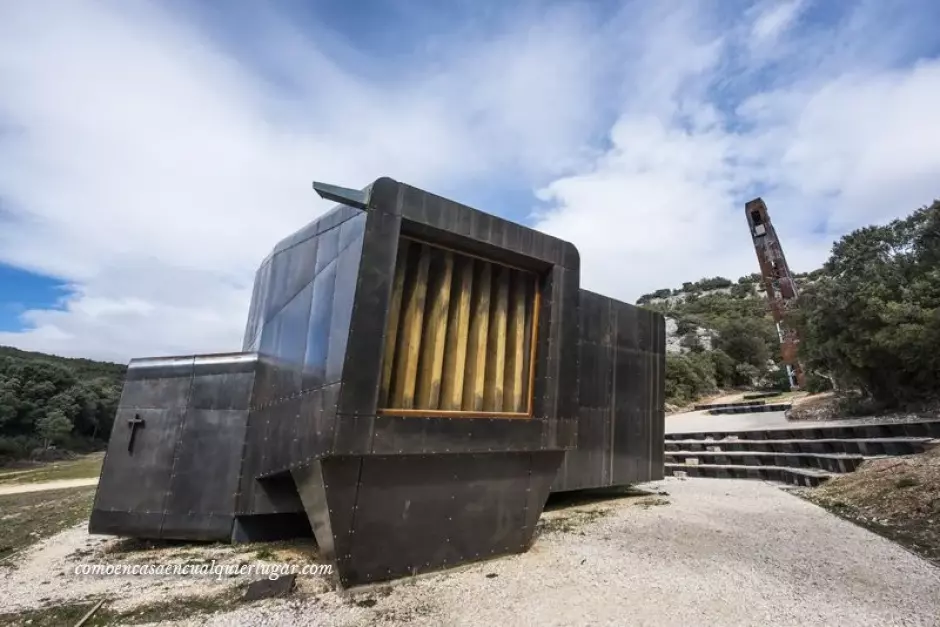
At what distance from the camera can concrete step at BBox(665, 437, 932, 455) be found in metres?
9.73

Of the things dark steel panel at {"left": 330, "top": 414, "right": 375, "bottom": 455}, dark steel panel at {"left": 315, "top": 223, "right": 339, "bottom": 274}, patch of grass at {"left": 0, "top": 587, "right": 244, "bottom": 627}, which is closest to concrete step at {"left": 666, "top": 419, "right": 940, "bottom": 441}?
dark steel panel at {"left": 330, "top": 414, "right": 375, "bottom": 455}

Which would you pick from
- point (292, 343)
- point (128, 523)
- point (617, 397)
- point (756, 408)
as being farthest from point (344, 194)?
point (756, 408)

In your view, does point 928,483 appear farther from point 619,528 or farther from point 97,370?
point 97,370

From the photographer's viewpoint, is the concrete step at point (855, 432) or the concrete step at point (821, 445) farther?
the concrete step at point (855, 432)

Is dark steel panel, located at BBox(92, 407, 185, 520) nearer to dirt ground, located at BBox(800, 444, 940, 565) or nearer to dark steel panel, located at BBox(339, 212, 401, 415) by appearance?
dark steel panel, located at BBox(339, 212, 401, 415)

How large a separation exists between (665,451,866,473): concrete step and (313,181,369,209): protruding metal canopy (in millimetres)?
12166

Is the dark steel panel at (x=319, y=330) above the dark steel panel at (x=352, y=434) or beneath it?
above

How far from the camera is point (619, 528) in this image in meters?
7.28

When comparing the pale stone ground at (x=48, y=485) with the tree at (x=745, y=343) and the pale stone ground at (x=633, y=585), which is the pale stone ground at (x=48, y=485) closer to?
the pale stone ground at (x=633, y=585)

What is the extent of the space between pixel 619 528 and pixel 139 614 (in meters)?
6.63

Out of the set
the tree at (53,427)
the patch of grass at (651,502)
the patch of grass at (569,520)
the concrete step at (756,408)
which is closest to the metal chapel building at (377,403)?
the patch of grass at (569,520)

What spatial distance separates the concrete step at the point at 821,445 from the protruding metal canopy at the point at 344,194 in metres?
12.7

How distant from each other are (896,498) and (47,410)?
57.8 m

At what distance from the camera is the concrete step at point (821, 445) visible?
9.73 meters
